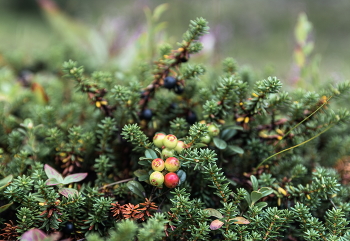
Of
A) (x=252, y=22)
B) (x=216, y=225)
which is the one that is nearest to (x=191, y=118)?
(x=216, y=225)

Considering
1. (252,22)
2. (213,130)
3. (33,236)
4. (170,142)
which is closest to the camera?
(33,236)

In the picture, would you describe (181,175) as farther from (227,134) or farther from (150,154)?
(227,134)

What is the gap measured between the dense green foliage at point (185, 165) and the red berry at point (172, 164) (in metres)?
0.02

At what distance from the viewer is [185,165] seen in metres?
0.78

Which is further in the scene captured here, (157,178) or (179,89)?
(179,89)

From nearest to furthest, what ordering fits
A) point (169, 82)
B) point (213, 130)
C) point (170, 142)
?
point (170, 142) < point (213, 130) < point (169, 82)

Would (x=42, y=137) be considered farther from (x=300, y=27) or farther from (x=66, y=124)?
(x=300, y=27)

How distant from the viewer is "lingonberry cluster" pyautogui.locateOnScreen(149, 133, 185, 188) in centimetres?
75

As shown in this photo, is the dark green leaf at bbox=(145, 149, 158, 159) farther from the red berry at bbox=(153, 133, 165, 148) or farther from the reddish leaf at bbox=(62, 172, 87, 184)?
the reddish leaf at bbox=(62, 172, 87, 184)

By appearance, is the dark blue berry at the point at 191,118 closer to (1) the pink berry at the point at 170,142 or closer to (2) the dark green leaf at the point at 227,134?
(2) the dark green leaf at the point at 227,134

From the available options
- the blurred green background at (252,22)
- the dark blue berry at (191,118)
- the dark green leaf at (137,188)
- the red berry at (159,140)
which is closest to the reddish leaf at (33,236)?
the dark green leaf at (137,188)

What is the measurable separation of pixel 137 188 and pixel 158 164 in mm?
130

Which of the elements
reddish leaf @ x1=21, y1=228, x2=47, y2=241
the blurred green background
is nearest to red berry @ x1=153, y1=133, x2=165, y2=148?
reddish leaf @ x1=21, y1=228, x2=47, y2=241

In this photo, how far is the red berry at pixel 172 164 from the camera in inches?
29.5
